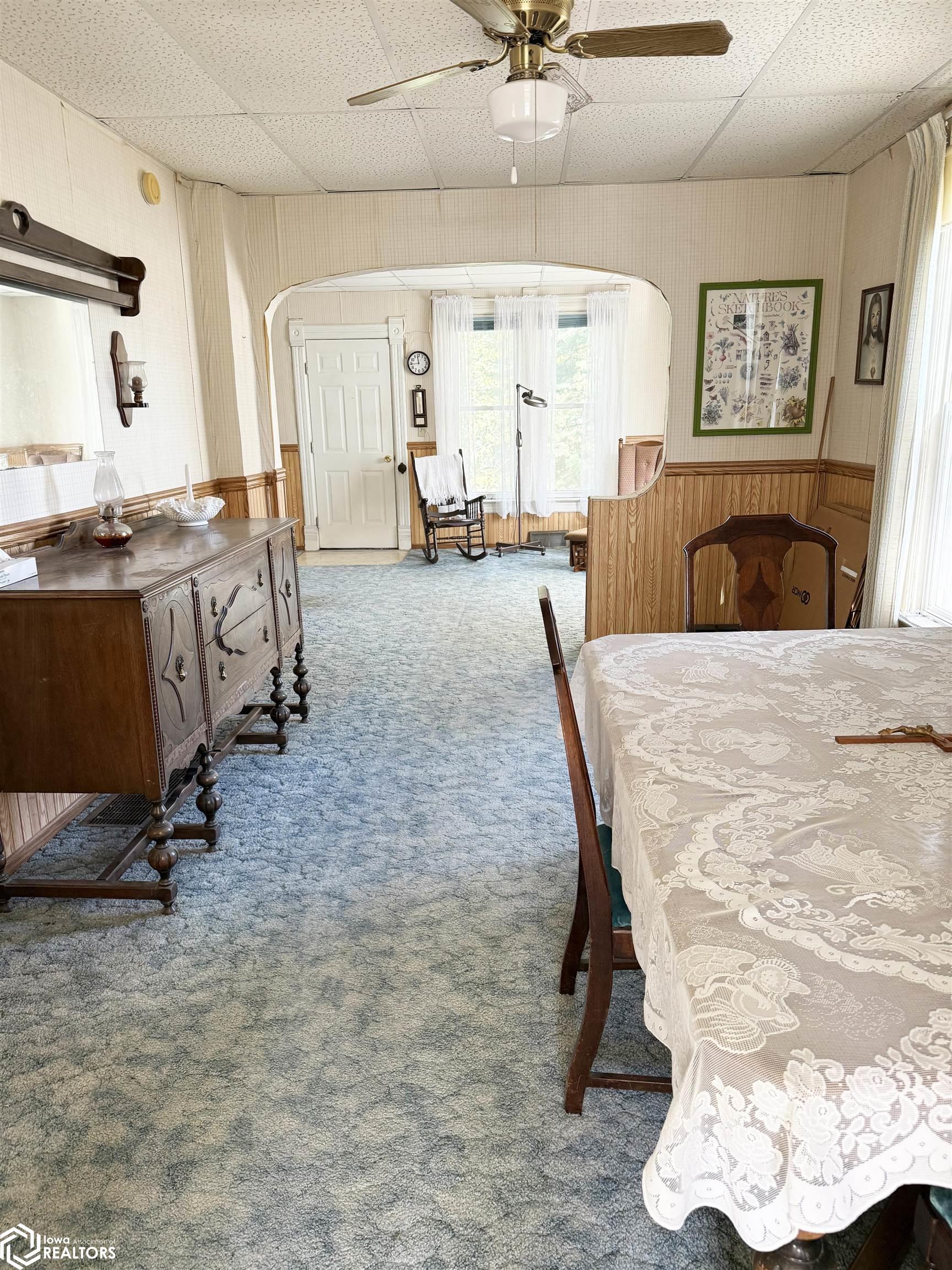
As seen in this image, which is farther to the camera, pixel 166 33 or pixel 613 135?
pixel 613 135

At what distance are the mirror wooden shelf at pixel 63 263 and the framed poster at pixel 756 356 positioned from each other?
2.84m

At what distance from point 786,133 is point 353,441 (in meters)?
5.24

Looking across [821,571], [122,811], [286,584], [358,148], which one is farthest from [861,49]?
[122,811]

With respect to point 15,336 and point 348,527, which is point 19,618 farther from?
point 348,527

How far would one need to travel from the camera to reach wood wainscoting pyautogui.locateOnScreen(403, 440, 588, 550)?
830 centimetres

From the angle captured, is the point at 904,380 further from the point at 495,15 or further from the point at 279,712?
the point at 279,712

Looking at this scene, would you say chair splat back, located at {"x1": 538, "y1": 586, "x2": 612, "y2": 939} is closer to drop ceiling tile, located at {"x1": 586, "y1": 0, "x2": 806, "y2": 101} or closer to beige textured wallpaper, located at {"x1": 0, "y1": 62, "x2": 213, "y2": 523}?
drop ceiling tile, located at {"x1": 586, "y1": 0, "x2": 806, "y2": 101}

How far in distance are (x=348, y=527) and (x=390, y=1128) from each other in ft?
23.7

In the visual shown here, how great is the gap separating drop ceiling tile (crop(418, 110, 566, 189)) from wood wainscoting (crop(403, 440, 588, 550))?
3864 mm

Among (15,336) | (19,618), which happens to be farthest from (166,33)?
(19,618)

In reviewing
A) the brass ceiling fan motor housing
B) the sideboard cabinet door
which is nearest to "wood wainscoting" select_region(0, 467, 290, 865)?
the sideboard cabinet door

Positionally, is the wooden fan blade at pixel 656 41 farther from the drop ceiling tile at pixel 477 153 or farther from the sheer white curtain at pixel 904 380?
the sheer white curtain at pixel 904 380

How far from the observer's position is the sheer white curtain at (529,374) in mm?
7867

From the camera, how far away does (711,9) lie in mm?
2553
